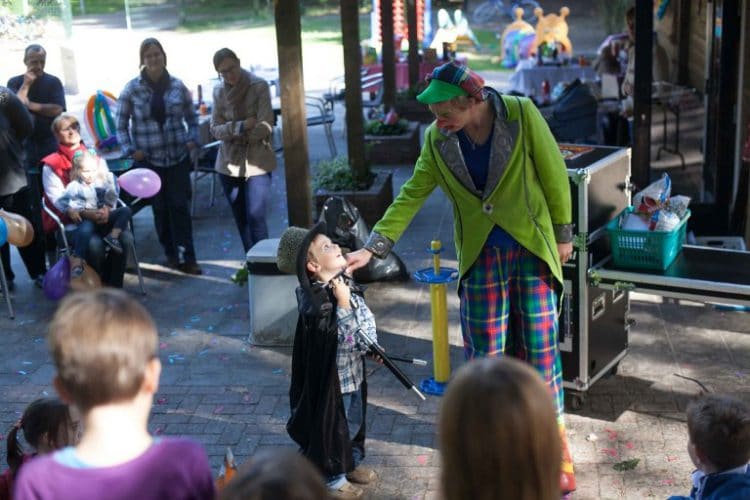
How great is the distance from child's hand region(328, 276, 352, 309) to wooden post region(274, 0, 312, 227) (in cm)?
294

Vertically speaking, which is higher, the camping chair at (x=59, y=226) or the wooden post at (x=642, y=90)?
the wooden post at (x=642, y=90)

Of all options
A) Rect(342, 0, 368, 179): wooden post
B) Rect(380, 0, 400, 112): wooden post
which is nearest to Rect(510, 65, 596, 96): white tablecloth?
Rect(380, 0, 400, 112): wooden post

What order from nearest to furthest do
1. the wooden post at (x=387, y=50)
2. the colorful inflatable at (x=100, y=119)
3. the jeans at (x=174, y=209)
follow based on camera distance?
the jeans at (x=174, y=209) → the colorful inflatable at (x=100, y=119) → the wooden post at (x=387, y=50)

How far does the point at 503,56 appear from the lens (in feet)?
84.6

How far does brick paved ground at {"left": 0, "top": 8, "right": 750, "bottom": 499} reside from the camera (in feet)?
17.2

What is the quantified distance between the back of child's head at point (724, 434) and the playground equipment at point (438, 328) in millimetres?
2359

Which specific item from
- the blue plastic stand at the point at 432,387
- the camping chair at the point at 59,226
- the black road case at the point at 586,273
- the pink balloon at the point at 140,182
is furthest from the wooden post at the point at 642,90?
the camping chair at the point at 59,226

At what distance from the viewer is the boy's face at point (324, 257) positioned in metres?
4.67

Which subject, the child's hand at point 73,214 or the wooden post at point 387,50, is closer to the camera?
the child's hand at point 73,214

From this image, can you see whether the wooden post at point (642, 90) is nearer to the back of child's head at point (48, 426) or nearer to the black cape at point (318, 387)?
the black cape at point (318, 387)

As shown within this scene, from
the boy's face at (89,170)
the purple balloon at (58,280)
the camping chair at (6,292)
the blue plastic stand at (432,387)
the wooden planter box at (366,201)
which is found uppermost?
the boy's face at (89,170)

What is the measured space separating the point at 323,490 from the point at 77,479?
64 cm

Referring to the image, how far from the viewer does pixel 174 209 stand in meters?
8.68

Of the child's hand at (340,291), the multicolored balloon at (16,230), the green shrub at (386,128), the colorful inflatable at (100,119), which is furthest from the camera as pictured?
the green shrub at (386,128)
